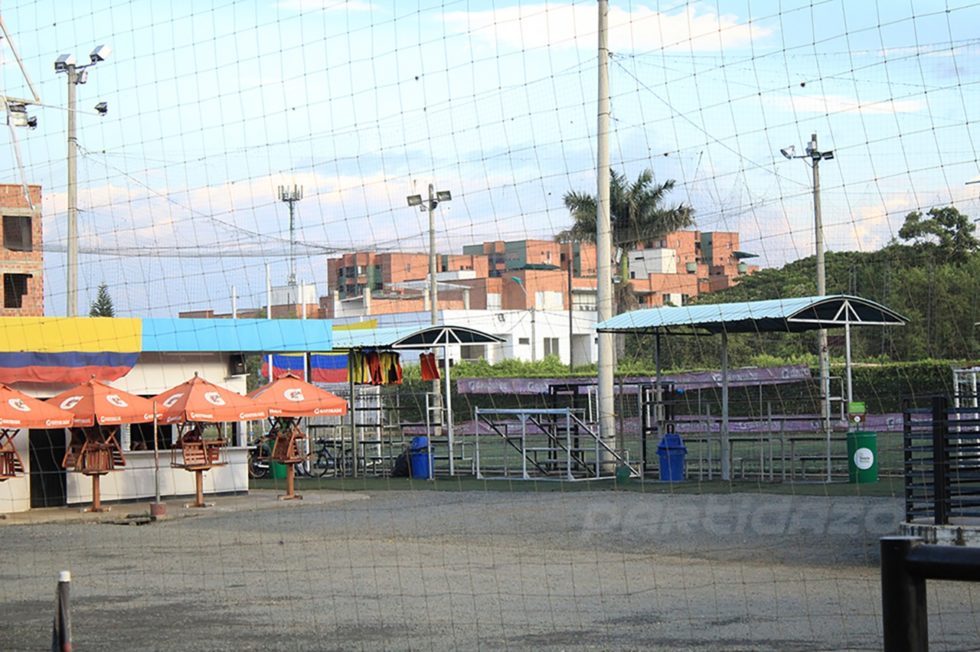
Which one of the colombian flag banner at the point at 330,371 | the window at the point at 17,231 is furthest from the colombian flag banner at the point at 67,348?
the window at the point at 17,231

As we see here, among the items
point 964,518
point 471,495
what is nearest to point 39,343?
point 471,495

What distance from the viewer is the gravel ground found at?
375 inches

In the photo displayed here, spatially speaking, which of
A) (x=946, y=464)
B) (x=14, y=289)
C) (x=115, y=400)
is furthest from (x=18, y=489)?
(x=14, y=289)

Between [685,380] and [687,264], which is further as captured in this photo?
[685,380]

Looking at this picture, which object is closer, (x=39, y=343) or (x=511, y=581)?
(x=511, y=581)

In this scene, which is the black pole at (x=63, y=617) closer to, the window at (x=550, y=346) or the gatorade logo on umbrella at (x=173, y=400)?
the gatorade logo on umbrella at (x=173, y=400)

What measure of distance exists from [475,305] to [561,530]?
2494 inches

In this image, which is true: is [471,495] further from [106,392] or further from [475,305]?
[475,305]

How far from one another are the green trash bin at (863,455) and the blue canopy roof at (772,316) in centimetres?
180

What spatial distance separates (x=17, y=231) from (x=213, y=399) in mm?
54621

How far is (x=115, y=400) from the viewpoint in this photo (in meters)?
21.3

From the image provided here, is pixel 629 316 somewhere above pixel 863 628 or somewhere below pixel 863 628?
above

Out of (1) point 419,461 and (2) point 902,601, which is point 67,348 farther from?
(2) point 902,601

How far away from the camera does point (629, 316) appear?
24.8 meters
